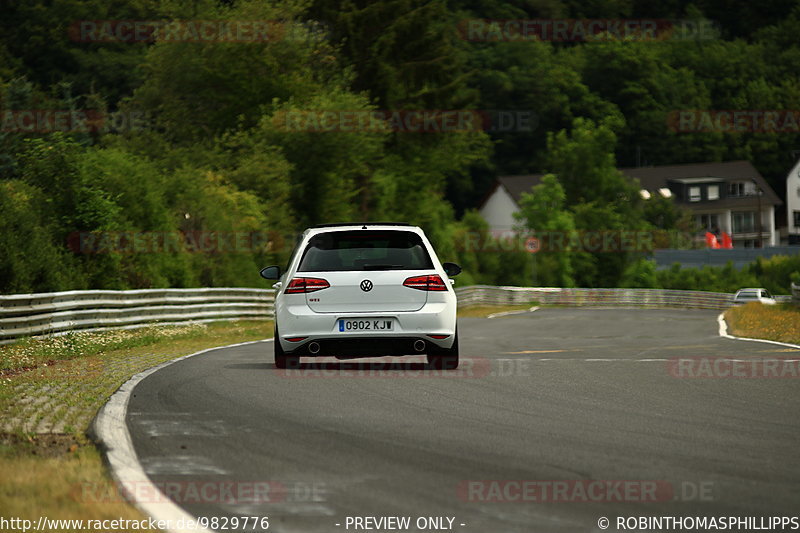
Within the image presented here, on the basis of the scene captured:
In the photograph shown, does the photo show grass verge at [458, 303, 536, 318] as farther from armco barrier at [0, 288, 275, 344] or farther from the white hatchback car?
the white hatchback car

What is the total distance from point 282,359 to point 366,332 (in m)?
1.42

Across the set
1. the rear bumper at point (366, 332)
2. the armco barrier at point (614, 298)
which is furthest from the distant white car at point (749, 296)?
the rear bumper at point (366, 332)

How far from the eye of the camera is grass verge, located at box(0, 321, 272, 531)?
593cm

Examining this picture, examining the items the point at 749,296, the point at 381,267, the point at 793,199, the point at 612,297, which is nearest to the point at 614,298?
Answer: the point at 612,297

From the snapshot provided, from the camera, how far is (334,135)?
54.0 metres

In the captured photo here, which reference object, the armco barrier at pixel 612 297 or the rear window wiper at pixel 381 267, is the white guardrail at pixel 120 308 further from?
the armco barrier at pixel 612 297

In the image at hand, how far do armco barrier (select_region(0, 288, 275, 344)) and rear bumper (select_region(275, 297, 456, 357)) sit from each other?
27.1 ft

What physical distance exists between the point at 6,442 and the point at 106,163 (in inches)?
1082

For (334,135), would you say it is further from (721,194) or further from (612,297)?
(721,194)

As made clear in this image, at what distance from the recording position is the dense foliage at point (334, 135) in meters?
32.8

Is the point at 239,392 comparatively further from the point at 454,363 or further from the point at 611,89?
the point at 611,89

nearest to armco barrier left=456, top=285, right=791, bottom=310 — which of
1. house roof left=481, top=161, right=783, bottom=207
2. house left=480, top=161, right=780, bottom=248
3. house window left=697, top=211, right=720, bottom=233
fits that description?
house roof left=481, top=161, right=783, bottom=207

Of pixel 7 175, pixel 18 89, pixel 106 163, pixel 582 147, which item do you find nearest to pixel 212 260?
pixel 106 163

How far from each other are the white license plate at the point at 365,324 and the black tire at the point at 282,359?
0.93 metres
